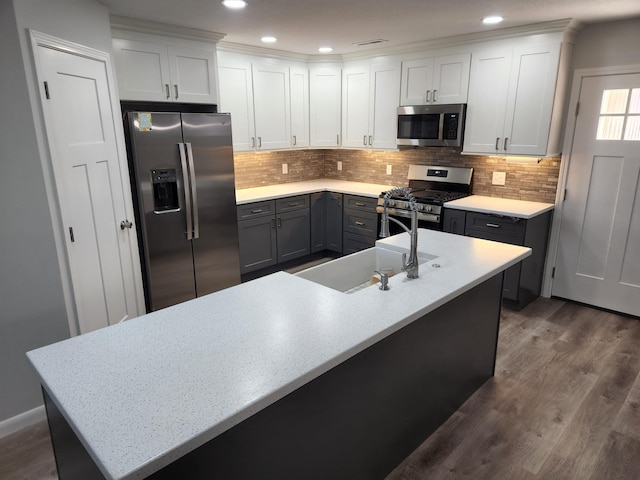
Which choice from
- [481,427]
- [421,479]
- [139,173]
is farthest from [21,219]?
[481,427]

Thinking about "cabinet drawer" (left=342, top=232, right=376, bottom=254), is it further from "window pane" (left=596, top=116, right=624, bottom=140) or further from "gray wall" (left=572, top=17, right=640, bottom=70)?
"gray wall" (left=572, top=17, right=640, bottom=70)

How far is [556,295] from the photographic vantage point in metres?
3.94

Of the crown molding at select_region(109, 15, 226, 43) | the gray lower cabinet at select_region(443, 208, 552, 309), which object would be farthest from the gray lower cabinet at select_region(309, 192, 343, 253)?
the crown molding at select_region(109, 15, 226, 43)

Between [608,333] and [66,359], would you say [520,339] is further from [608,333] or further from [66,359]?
[66,359]

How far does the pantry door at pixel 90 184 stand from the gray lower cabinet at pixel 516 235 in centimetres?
274

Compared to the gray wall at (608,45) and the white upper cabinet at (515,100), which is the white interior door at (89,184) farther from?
the gray wall at (608,45)

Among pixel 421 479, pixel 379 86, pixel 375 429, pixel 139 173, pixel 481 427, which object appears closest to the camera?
pixel 375 429

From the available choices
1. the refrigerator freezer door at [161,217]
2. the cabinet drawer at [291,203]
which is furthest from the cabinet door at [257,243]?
the refrigerator freezer door at [161,217]

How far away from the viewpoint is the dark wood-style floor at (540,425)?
2037mm

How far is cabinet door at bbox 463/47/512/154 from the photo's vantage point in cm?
362

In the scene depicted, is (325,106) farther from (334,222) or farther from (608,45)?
(608,45)

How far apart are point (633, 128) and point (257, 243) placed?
11.1 ft

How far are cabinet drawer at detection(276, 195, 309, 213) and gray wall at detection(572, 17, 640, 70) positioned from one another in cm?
277

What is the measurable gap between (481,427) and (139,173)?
2.82m
